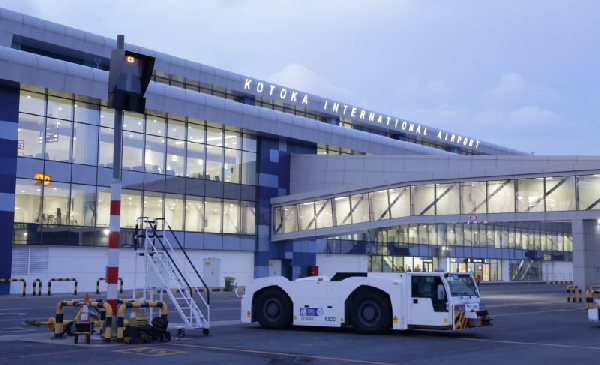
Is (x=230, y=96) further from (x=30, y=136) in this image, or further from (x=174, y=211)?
(x=30, y=136)

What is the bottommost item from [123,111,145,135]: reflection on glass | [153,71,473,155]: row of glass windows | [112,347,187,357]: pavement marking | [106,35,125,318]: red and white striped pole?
[112,347,187,357]: pavement marking

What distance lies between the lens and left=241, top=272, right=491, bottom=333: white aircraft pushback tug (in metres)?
21.5

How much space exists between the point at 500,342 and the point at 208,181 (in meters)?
40.4

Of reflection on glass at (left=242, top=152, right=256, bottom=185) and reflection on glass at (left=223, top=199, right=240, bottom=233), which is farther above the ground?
reflection on glass at (left=242, top=152, right=256, bottom=185)

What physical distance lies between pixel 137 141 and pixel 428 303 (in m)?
36.5

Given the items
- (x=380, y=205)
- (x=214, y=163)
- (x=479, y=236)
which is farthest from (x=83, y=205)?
(x=479, y=236)

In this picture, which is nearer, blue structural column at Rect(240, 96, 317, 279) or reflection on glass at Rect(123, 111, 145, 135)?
reflection on glass at Rect(123, 111, 145, 135)

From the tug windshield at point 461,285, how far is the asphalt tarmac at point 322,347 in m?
1.30

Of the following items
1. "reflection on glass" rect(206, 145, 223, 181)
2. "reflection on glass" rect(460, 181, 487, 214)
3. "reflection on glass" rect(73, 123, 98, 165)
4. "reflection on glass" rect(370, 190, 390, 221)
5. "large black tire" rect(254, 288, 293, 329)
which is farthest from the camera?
"reflection on glass" rect(206, 145, 223, 181)

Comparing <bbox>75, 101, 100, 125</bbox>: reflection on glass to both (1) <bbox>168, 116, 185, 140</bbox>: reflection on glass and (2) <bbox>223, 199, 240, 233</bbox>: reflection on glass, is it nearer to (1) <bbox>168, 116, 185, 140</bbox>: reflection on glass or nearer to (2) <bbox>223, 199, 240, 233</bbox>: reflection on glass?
(1) <bbox>168, 116, 185, 140</bbox>: reflection on glass

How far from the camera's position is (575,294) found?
1796 inches

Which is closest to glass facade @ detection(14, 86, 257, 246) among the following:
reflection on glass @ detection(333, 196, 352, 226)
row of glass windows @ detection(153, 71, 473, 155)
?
row of glass windows @ detection(153, 71, 473, 155)

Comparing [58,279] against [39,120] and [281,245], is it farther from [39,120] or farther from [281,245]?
[281,245]

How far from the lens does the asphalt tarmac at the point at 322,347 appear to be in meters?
16.3
